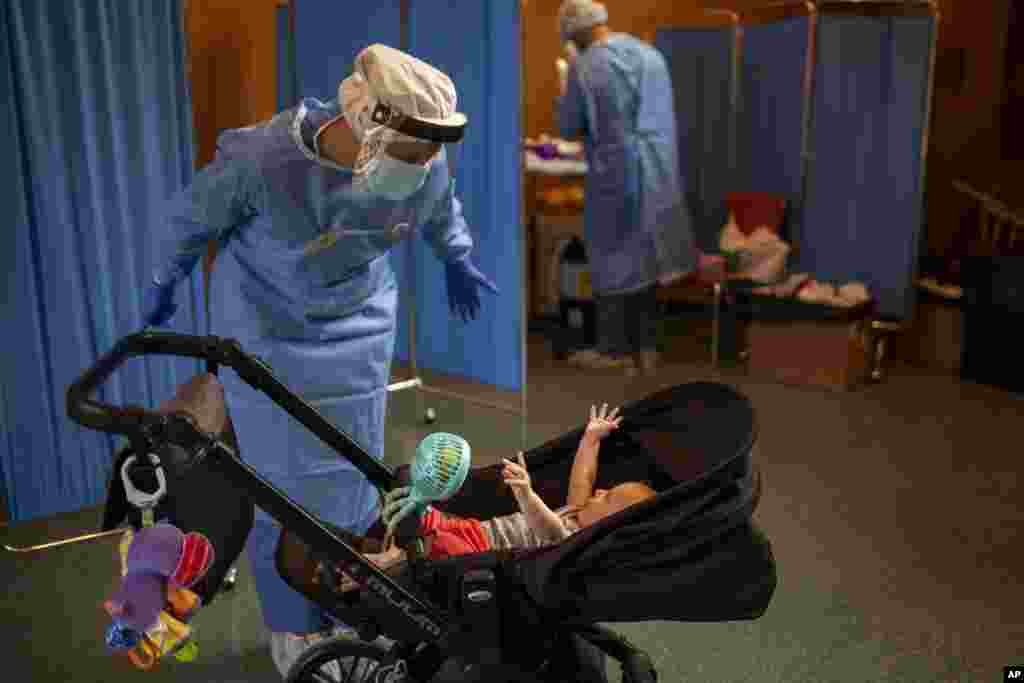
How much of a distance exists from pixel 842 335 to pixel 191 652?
3.34 m

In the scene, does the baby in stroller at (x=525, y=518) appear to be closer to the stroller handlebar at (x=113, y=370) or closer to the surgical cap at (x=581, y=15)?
the stroller handlebar at (x=113, y=370)

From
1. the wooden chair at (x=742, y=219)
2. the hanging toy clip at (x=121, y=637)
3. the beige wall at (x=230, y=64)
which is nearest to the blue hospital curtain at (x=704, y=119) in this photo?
the wooden chair at (x=742, y=219)

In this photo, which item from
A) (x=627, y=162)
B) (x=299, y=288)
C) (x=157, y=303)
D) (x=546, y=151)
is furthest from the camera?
(x=546, y=151)

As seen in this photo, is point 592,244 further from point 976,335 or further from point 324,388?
point 324,388

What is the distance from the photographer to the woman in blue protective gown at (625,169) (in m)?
4.23

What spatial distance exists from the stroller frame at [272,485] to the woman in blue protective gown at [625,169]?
2.76 m

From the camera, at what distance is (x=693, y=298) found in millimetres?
5645

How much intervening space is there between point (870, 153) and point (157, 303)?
3504 mm

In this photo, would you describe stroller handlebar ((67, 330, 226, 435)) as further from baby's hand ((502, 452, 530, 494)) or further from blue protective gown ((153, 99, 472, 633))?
baby's hand ((502, 452, 530, 494))

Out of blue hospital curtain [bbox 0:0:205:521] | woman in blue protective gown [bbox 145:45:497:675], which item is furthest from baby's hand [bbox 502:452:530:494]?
blue hospital curtain [bbox 0:0:205:521]

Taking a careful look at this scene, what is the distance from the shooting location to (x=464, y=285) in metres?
2.47

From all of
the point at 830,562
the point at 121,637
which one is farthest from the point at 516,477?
the point at 830,562

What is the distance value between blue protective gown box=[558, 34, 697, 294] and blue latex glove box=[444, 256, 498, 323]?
2.01 meters

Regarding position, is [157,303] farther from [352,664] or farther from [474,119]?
[474,119]
